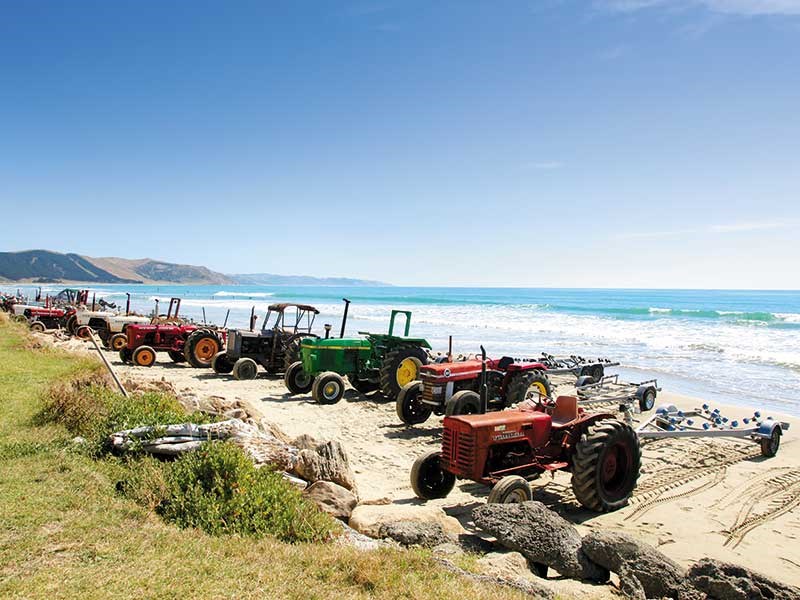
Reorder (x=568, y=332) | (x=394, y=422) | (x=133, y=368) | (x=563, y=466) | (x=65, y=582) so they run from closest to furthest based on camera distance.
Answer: (x=65, y=582) < (x=563, y=466) < (x=394, y=422) < (x=133, y=368) < (x=568, y=332)

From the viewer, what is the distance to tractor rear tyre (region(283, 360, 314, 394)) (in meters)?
13.1

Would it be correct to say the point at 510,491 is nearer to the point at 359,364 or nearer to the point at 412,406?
the point at 412,406

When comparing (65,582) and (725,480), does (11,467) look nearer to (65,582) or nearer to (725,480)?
(65,582)

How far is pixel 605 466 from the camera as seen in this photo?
6.82 meters

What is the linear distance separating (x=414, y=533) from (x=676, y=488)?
427 cm

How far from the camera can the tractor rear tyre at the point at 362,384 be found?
13.2 meters

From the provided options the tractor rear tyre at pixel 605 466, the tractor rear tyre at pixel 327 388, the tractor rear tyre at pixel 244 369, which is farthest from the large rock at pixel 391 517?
the tractor rear tyre at pixel 244 369

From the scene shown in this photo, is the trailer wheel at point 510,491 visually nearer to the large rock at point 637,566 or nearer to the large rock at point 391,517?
the large rock at point 391,517

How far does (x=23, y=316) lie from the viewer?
26.7 meters

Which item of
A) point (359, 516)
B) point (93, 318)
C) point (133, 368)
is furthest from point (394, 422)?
point (93, 318)

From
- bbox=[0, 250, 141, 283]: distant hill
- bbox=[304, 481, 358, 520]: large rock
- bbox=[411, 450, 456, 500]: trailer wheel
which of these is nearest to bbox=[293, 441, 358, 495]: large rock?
bbox=[304, 481, 358, 520]: large rock

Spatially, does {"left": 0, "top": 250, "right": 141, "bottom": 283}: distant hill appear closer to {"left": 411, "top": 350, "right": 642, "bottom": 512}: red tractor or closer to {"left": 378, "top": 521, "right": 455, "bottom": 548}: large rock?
{"left": 411, "top": 350, "right": 642, "bottom": 512}: red tractor

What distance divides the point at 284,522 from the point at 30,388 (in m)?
7.33

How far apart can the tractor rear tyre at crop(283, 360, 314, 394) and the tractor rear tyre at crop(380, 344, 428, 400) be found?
6.67 ft
